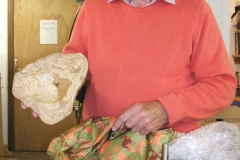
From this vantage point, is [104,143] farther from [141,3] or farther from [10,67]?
[10,67]

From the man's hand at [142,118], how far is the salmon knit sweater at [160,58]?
107mm

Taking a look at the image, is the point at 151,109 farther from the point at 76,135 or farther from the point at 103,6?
the point at 103,6

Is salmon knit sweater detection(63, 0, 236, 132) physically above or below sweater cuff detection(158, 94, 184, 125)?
above

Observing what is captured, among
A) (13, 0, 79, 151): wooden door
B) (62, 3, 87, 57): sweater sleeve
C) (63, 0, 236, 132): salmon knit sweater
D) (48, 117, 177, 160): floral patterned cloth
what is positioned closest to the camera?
(48, 117, 177, 160): floral patterned cloth

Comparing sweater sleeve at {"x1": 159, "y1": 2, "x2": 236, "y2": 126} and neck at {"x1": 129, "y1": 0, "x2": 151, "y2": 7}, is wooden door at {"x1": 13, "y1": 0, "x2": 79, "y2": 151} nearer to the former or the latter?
neck at {"x1": 129, "y1": 0, "x2": 151, "y2": 7}

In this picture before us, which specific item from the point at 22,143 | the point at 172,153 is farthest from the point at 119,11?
the point at 22,143

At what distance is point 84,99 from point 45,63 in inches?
10.4

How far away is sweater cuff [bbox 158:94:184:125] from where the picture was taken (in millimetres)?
785

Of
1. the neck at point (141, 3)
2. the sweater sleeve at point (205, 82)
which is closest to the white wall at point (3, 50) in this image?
the neck at point (141, 3)

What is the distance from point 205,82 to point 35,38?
2.71 meters

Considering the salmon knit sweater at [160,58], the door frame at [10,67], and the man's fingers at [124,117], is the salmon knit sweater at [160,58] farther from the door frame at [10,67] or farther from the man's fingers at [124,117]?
the door frame at [10,67]

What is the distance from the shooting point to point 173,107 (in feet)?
2.59


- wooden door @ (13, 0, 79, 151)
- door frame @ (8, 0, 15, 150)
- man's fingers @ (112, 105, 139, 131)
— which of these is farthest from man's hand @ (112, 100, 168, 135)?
door frame @ (8, 0, 15, 150)

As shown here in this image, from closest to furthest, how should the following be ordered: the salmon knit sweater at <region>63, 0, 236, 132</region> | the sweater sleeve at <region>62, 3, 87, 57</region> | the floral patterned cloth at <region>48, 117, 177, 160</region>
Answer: the floral patterned cloth at <region>48, 117, 177, 160</region>, the salmon knit sweater at <region>63, 0, 236, 132</region>, the sweater sleeve at <region>62, 3, 87, 57</region>
